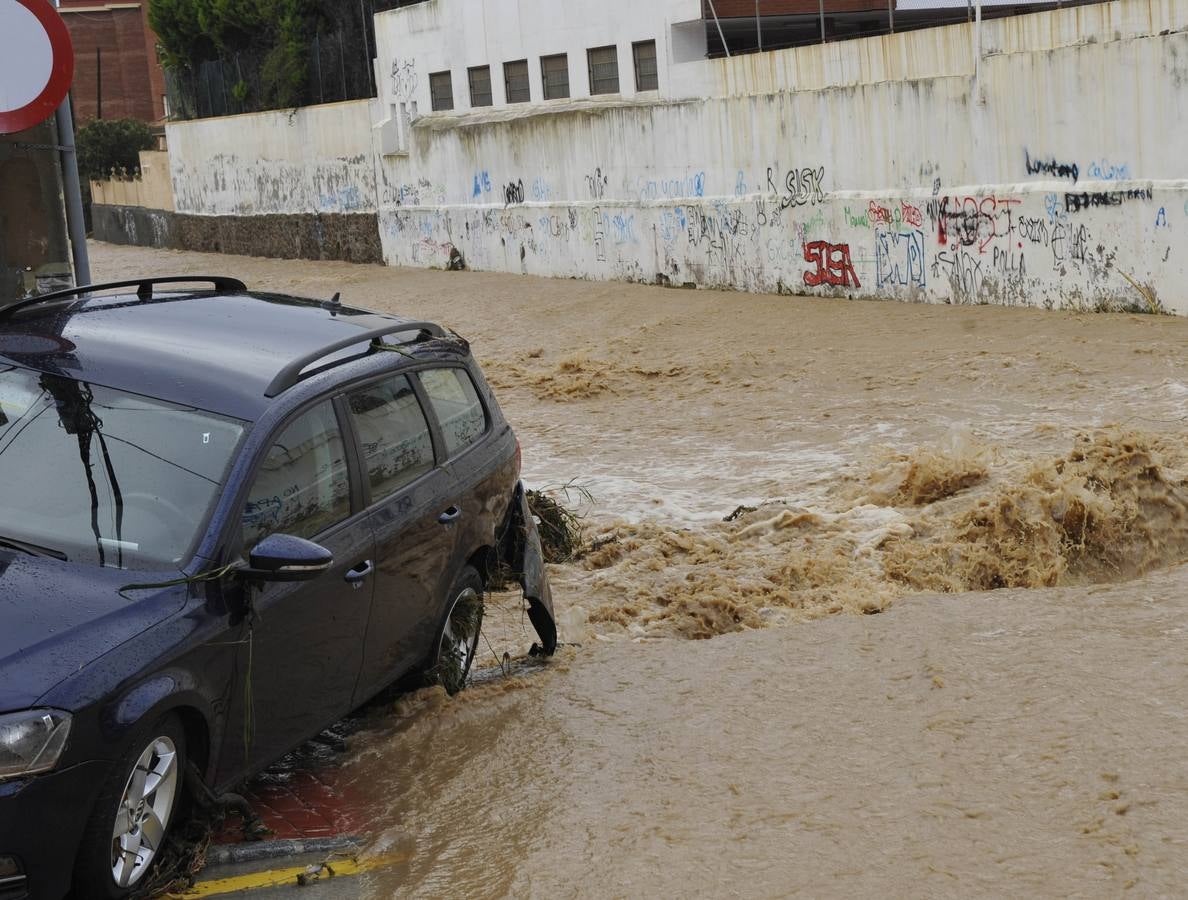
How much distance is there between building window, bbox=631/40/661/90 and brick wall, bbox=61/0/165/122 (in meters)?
44.9

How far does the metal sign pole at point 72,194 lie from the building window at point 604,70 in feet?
75.8

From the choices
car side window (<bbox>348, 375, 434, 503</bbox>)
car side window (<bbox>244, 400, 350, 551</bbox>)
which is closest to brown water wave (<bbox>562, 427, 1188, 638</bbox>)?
car side window (<bbox>348, 375, 434, 503</bbox>)

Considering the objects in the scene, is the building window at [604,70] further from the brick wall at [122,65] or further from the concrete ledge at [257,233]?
the brick wall at [122,65]

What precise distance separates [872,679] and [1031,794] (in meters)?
1.38

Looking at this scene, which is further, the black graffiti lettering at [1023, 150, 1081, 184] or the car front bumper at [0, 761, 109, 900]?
the black graffiti lettering at [1023, 150, 1081, 184]

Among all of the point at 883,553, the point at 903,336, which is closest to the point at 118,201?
the point at 903,336

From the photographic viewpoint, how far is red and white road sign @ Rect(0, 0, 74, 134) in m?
6.67

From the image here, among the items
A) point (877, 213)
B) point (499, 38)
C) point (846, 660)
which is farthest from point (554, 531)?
point (499, 38)

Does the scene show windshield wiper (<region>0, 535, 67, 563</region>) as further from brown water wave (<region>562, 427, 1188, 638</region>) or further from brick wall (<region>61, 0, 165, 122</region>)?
brick wall (<region>61, 0, 165, 122</region>)

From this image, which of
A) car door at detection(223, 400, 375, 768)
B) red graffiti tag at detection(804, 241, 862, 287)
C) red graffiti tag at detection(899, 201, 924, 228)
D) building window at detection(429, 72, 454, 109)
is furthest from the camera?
building window at detection(429, 72, 454, 109)

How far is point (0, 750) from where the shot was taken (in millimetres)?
3809

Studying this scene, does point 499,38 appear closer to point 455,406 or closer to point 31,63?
point 31,63

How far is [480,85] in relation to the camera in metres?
32.8

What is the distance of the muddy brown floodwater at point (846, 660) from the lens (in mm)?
4664
